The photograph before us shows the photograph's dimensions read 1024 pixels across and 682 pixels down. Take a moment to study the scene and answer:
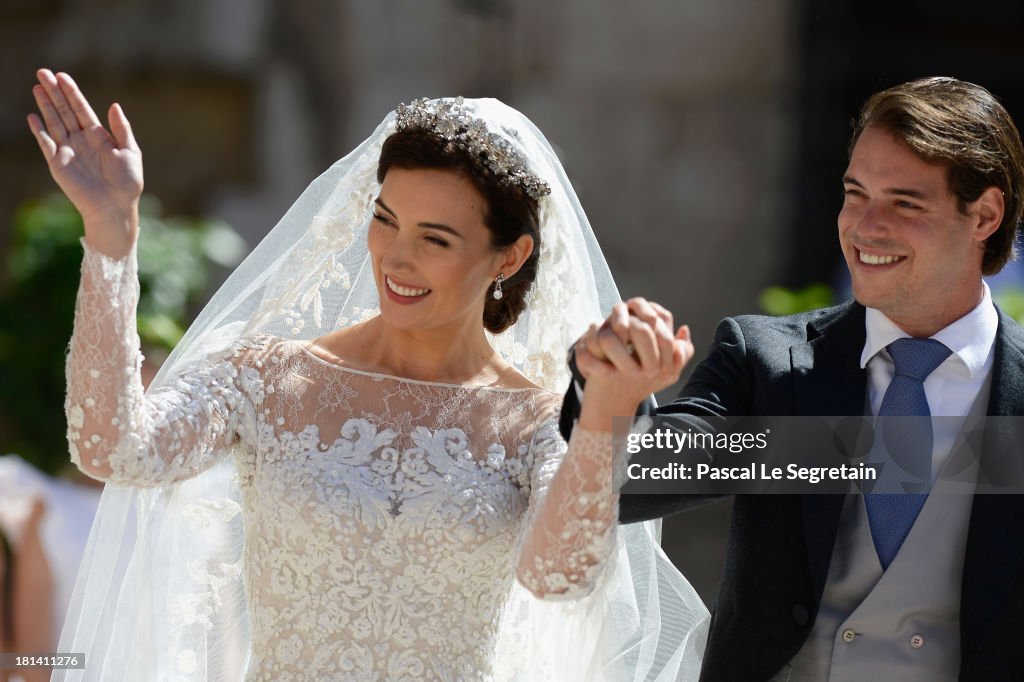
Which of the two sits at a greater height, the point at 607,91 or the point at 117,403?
the point at 607,91

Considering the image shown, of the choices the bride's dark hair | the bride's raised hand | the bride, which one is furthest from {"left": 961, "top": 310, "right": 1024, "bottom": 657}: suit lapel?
the bride's raised hand

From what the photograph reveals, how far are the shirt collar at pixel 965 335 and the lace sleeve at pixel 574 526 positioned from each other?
724 mm

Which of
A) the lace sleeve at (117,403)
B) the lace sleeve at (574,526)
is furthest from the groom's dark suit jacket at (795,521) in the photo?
the lace sleeve at (117,403)

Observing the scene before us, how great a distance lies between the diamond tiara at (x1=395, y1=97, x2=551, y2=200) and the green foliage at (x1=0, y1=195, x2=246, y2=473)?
2430mm

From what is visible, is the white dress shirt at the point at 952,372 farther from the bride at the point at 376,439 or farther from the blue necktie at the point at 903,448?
the bride at the point at 376,439

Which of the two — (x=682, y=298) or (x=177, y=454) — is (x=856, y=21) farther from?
(x=177, y=454)

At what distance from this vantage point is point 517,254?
3.04 meters

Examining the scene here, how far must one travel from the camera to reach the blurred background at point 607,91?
7.23 metres

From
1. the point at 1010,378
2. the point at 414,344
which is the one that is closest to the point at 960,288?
the point at 1010,378

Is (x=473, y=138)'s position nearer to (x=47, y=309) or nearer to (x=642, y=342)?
(x=642, y=342)

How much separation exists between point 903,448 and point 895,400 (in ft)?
0.34

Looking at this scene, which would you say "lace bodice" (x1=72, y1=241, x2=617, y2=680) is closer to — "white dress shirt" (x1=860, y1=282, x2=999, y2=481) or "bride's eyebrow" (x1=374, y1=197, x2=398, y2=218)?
"bride's eyebrow" (x1=374, y1=197, x2=398, y2=218)

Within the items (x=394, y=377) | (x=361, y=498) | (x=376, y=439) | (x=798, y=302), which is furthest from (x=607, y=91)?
(x=361, y=498)

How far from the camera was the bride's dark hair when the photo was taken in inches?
115
